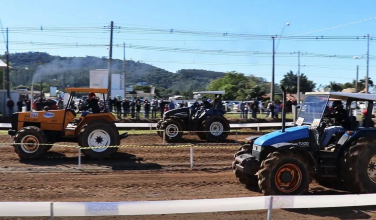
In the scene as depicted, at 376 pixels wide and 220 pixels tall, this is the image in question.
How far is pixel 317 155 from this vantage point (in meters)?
8.28

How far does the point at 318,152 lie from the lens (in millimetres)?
8297

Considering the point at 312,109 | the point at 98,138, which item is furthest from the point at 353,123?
the point at 98,138

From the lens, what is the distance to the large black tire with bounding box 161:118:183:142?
1753 centimetres

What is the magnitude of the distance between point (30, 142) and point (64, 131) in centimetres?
101

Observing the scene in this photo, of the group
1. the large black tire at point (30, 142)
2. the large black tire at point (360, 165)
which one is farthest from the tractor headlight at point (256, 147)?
the large black tire at point (30, 142)

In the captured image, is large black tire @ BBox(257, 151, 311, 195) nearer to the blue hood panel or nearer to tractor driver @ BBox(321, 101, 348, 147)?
the blue hood panel

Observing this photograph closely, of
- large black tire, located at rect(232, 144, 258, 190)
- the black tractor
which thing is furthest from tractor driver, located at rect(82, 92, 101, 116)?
large black tire, located at rect(232, 144, 258, 190)

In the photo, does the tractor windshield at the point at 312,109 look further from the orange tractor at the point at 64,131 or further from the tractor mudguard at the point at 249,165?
the orange tractor at the point at 64,131

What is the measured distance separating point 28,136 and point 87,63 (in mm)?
86786

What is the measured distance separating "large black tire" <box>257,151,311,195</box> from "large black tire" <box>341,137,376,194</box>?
77cm

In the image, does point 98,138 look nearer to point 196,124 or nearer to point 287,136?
point 196,124

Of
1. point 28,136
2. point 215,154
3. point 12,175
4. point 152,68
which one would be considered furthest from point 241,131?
point 152,68

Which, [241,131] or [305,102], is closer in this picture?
[305,102]

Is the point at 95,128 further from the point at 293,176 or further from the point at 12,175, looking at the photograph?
the point at 293,176
